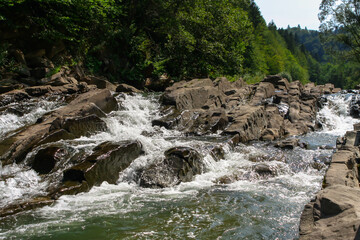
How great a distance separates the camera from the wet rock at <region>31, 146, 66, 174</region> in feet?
24.5

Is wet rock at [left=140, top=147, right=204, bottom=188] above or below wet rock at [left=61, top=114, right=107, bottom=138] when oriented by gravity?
below

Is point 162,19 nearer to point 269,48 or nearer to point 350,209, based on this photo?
point 350,209

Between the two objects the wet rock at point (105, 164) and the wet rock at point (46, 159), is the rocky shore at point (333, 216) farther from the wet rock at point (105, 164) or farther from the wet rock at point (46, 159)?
the wet rock at point (46, 159)

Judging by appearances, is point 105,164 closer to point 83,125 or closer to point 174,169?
point 174,169

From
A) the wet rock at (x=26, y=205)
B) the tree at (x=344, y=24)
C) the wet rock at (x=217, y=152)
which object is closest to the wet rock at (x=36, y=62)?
the wet rock at (x=217, y=152)

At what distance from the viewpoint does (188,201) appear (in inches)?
238

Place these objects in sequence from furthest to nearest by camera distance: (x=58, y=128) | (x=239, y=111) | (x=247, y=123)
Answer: (x=239, y=111), (x=247, y=123), (x=58, y=128)

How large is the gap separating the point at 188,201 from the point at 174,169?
1476 millimetres

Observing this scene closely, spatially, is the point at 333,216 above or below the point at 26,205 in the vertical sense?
above

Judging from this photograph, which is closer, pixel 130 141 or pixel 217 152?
pixel 130 141

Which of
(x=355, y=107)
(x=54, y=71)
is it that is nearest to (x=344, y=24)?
(x=355, y=107)

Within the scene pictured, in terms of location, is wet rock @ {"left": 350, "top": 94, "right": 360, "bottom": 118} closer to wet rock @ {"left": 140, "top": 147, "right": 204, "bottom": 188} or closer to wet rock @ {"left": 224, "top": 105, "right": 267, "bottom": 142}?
wet rock @ {"left": 224, "top": 105, "right": 267, "bottom": 142}

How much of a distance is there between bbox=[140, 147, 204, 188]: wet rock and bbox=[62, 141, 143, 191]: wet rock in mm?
662

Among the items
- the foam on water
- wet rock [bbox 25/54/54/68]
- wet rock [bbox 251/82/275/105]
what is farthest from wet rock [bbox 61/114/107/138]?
the foam on water
